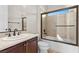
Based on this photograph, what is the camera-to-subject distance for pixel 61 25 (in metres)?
2.76

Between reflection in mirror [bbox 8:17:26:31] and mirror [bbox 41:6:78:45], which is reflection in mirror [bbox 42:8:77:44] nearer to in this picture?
mirror [bbox 41:6:78:45]

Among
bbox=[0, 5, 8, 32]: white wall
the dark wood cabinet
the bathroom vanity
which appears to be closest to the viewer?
the bathroom vanity

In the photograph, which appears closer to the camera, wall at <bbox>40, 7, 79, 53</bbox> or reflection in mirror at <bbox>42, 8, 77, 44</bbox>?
wall at <bbox>40, 7, 79, 53</bbox>

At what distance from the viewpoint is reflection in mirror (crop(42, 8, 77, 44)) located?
238cm

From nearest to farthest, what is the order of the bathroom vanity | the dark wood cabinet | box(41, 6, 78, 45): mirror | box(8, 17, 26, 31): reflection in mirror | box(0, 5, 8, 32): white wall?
the bathroom vanity → the dark wood cabinet → box(0, 5, 8, 32): white wall → box(8, 17, 26, 31): reflection in mirror → box(41, 6, 78, 45): mirror

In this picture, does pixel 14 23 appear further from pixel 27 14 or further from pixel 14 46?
pixel 14 46

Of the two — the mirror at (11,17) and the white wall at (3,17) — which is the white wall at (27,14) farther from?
the white wall at (3,17)

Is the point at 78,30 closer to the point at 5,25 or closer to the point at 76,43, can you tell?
the point at 76,43

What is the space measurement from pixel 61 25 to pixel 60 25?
0.14ft

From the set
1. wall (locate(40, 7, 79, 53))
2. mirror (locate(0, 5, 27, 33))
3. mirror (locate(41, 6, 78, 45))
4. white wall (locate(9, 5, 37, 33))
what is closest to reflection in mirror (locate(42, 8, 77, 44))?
mirror (locate(41, 6, 78, 45))

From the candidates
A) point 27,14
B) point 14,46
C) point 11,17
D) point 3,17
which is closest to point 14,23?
point 11,17

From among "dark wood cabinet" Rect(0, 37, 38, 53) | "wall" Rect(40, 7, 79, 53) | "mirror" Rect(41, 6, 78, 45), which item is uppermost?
"mirror" Rect(41, 6, 78, 45)

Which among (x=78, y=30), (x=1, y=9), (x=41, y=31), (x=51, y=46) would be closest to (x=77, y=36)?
(x=78, y=30)

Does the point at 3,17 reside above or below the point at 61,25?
above
